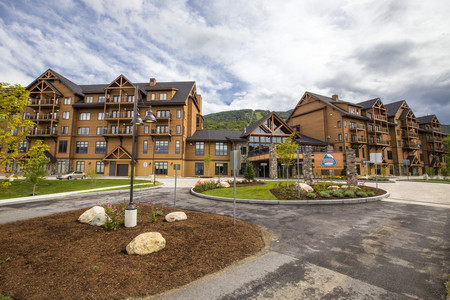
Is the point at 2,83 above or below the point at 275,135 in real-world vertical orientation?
below

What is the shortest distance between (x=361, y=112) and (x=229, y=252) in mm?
52313

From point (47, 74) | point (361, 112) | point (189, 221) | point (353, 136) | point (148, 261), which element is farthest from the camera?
point (361, 112)

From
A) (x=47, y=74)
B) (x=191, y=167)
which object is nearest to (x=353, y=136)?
(x=191, y=167)

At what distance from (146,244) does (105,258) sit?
33.5 inches

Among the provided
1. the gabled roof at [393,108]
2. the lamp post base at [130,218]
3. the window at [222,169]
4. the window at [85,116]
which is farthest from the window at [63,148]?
the gabled roof at [393,108]

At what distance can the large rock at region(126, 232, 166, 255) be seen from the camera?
4484 millimetres

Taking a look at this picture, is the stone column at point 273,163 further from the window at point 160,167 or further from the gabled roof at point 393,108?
the gabled roof at point 393,108

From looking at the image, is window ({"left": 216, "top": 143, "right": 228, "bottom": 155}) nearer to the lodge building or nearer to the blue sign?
the lodge building

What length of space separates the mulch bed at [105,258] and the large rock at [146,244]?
0.37 feet

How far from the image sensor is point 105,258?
14.0ft

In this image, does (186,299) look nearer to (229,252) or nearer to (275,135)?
(229,252)

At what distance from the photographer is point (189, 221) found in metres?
7.08

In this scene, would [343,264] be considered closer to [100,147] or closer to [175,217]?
[175,217]

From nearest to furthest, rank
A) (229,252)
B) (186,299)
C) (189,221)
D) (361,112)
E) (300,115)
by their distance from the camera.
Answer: (186,299)
(229,252)
(189,221)
(361,112)
(300,115)
